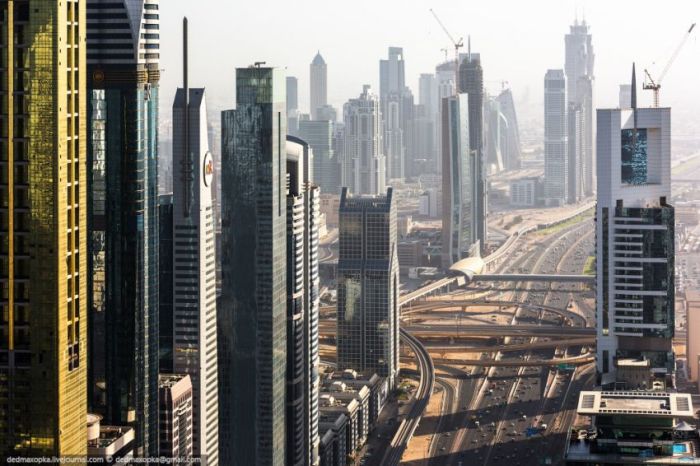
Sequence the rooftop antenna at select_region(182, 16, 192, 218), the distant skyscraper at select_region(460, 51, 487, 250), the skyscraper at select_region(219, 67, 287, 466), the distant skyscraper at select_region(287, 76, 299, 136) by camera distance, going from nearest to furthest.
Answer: the rooftop antenna at select_region(182, 16, 192, 218) < the skyscraper at select_region(219, 67, 287, 466) < the distant skyscraper at select_region(460, 51, 487, 250) < the distant skyscraper at select_region(287, 76, 299, 136)

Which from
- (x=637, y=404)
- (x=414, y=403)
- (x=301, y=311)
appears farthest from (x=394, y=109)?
(x=637, y=404)

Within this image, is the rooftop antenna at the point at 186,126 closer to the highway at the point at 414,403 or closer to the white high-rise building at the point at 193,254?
the white high-rise building at the point at 193,254

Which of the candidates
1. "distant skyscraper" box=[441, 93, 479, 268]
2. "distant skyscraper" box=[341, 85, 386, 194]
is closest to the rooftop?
"distant skyscraper" box=[441, 93, 479, 268]

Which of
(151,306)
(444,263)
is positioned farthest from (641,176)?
(444,263)

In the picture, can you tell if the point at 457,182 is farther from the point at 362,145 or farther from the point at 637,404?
the point at 637,404

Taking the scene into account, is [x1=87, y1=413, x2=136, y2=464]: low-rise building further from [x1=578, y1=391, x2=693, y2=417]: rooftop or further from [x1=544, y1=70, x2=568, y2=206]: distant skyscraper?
[x1=544, y1=70, x2=568, y2=206]: distant skyscraper

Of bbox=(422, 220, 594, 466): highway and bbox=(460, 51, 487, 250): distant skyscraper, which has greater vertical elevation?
bbox=(460, 51, 487, 250): distant skyscraper
